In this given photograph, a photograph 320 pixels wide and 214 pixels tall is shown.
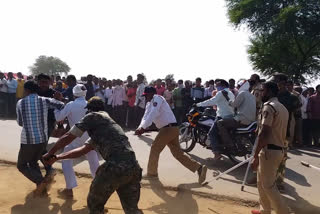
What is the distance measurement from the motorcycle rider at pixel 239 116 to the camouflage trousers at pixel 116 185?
3956 millimetres

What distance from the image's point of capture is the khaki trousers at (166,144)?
6.39 meters

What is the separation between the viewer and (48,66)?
237 ft

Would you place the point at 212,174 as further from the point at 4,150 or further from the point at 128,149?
the point at 4,150

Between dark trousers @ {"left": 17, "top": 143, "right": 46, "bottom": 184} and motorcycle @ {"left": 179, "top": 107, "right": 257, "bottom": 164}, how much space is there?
3.83 meters

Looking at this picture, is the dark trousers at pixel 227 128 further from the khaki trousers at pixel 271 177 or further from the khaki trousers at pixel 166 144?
the khaki trousers at pixel 271 177

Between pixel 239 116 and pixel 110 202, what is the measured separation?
11.2 ft

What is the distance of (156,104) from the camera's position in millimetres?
6285

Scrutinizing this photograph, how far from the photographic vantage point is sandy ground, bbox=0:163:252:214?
16.6 ft

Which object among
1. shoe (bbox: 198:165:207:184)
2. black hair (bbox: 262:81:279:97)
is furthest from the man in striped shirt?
black hair (bbox: 262:81:279:97)

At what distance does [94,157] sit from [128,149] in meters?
1.80

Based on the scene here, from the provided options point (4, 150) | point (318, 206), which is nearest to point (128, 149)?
point (318, 206)

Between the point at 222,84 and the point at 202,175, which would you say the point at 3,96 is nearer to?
the point at 222,84

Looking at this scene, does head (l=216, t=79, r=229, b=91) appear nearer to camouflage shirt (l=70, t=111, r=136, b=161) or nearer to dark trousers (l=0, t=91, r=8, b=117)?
camouflage shirt (l=70, t=111, r=136, b=161)

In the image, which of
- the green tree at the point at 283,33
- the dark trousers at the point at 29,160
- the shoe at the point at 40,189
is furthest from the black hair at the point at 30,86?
the green tree at the point at 283,33
